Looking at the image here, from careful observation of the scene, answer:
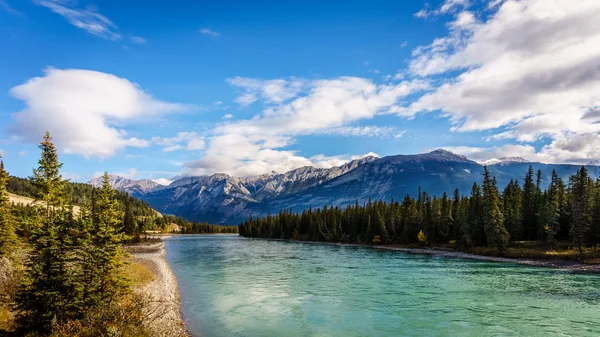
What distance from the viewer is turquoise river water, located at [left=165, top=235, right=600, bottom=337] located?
29.4 m

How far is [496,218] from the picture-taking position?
92.9 metres

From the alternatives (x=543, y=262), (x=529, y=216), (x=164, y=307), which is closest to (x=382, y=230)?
(x=529, y=216)

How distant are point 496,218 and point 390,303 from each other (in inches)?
2704

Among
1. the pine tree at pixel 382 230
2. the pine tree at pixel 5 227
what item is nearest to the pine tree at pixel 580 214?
the pine tree at pixel 382 230

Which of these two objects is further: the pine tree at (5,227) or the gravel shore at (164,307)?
the pine tree at (5,227)

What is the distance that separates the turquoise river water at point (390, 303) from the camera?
1158 inches

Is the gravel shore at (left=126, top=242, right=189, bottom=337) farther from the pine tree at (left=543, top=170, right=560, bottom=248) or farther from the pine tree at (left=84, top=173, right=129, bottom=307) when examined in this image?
the pine tree at (left=543, top=170, right=560, bottom=248)

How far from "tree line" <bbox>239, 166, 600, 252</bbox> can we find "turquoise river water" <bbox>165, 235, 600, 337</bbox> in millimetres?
30641

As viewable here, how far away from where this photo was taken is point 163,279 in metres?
51.3

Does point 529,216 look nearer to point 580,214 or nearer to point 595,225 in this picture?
point 595,225

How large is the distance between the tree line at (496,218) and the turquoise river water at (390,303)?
3064 centimetres

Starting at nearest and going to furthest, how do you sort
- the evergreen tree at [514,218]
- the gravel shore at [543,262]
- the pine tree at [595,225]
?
the gravel shore at [543,262]
the pine tree at [595,225]
the evergreen tree at [514,218]

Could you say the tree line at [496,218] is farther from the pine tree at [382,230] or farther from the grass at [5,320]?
the grass at [5,320]

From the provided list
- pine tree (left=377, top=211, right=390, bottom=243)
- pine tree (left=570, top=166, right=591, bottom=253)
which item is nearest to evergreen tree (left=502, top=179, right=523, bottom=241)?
pine tree (left=570, top=166, right=591, bottom=253)
